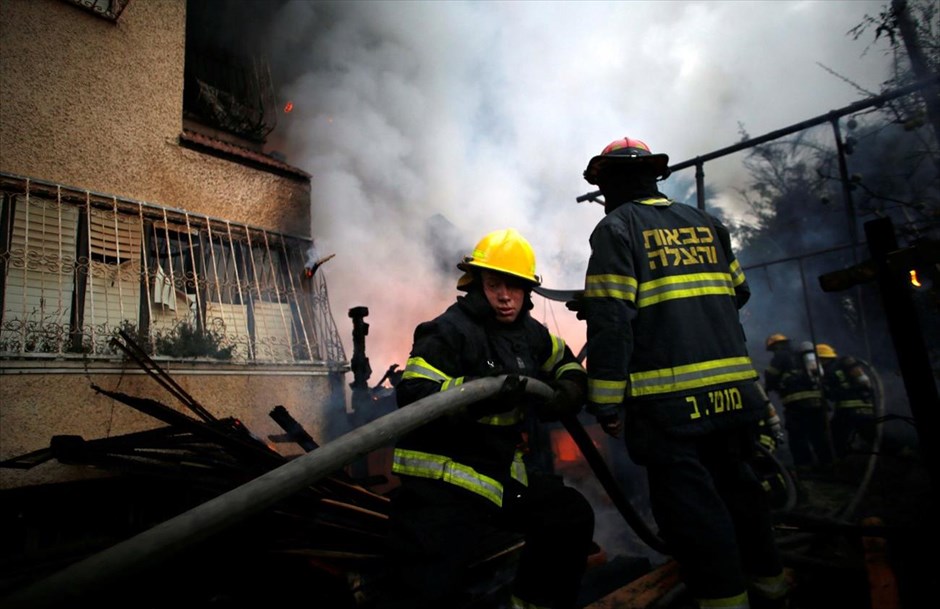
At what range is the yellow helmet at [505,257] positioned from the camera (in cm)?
269

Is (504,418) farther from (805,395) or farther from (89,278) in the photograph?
(805,395)

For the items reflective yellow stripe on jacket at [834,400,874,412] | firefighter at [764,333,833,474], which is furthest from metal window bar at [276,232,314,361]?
reflective yellow stripe on jacket at [834,400,874,412]

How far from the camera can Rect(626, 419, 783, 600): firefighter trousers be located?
79.0 inches

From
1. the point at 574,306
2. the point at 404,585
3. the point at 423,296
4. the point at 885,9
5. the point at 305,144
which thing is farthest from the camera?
the point at 423,296

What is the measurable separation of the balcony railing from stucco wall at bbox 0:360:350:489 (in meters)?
0.21

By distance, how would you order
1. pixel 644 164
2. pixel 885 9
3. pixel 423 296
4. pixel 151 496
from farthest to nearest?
pixel 423 296, pixel 885 9, pixel 151 496, pixel 644 164

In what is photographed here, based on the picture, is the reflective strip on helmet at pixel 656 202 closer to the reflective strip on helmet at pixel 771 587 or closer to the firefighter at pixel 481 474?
the firefighter at pixel 481 474

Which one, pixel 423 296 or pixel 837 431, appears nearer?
pixel 837 431

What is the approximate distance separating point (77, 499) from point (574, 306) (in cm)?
380

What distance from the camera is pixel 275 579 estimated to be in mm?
2498

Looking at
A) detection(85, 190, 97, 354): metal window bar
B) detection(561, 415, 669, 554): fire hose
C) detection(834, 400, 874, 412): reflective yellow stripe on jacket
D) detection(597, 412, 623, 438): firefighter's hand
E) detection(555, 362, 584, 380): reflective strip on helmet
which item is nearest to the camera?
detection(597, 412, 623, 438): firefighter's hand

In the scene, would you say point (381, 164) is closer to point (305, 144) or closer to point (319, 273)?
point (305, 144)

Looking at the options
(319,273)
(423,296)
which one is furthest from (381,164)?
(319,273)

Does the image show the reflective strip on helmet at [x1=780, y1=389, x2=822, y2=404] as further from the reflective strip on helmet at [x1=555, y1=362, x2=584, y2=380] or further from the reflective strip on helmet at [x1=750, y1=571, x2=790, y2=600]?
the reflective strip on helmet at [x1=555, y1=362, x2=584, y2=380]
